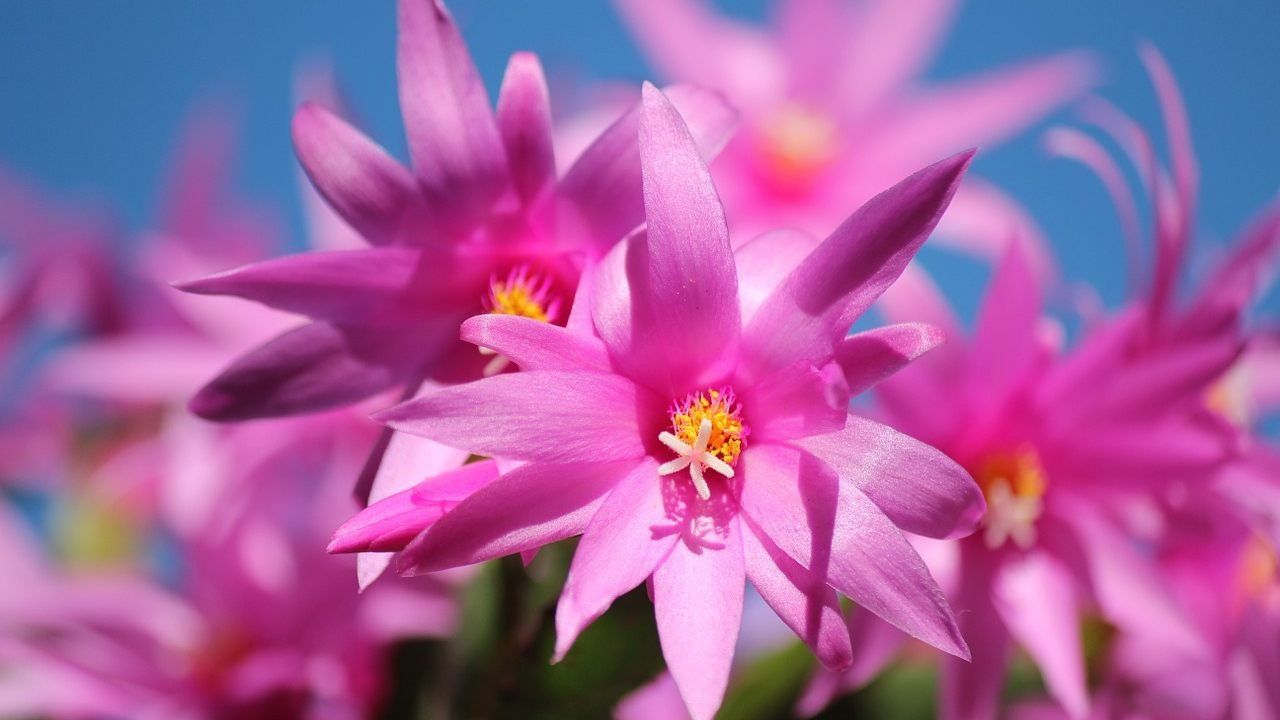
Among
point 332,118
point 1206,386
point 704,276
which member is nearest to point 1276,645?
point 1206,386

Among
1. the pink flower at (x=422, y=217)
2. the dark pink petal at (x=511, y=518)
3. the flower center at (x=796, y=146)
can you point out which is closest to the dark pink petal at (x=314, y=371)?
the pink flower at (x=422, y=217)

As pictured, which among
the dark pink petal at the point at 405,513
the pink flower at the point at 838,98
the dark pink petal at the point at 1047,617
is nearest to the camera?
the dark pink petal at the point at 405,513

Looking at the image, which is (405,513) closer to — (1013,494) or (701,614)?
(701,614)

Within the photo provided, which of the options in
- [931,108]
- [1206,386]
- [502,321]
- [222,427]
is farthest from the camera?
[931,108]

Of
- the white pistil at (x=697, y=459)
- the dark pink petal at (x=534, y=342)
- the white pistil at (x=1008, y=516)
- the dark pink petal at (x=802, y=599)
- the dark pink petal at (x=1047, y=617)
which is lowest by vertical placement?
the dark pink petal at (x=1047, y=617)

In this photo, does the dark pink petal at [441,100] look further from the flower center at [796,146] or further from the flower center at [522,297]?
the flower center at [796,146]

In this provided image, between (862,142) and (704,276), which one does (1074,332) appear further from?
(704,276)

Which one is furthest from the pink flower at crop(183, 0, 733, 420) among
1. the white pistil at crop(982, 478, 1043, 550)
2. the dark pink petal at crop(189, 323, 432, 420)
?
the white pistil at crop(982, 478, 1043, 550)

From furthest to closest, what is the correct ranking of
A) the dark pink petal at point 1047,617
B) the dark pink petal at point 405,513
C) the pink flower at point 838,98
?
the pink flower at point 838,98, the dark pink petal at point 1047,617, the dark pink petal at point 405,513
